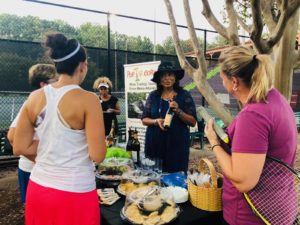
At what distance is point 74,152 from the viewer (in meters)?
1.69

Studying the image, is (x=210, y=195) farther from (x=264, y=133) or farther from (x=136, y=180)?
(x=264, y=133)

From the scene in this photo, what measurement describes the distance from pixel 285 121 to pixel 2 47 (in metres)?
7.52

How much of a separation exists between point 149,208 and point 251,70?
1024mm

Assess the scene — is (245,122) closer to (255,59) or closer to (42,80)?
(255,59)

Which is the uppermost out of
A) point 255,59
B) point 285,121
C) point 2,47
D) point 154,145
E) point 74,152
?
Answer: point 2,47

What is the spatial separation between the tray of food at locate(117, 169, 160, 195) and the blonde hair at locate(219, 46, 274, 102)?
3.57 feet

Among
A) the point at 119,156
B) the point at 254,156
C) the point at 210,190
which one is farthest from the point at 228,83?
the point at 119,156

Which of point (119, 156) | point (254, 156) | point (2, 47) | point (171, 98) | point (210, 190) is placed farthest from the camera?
point (2, 47)

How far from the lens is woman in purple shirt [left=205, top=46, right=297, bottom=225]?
55.7 inches

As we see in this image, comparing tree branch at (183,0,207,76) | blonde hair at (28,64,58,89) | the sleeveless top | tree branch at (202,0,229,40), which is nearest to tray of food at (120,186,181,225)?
the sleeveless top

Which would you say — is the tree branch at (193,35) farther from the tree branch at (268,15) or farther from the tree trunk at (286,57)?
Result: the tree trunk at (286,57)

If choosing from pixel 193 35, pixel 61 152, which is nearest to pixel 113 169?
pixel 61 152

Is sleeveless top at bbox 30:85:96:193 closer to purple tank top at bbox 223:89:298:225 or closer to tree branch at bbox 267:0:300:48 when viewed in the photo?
purple tank top at bbox 223:89:298:225

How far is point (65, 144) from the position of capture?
66.0 inches
